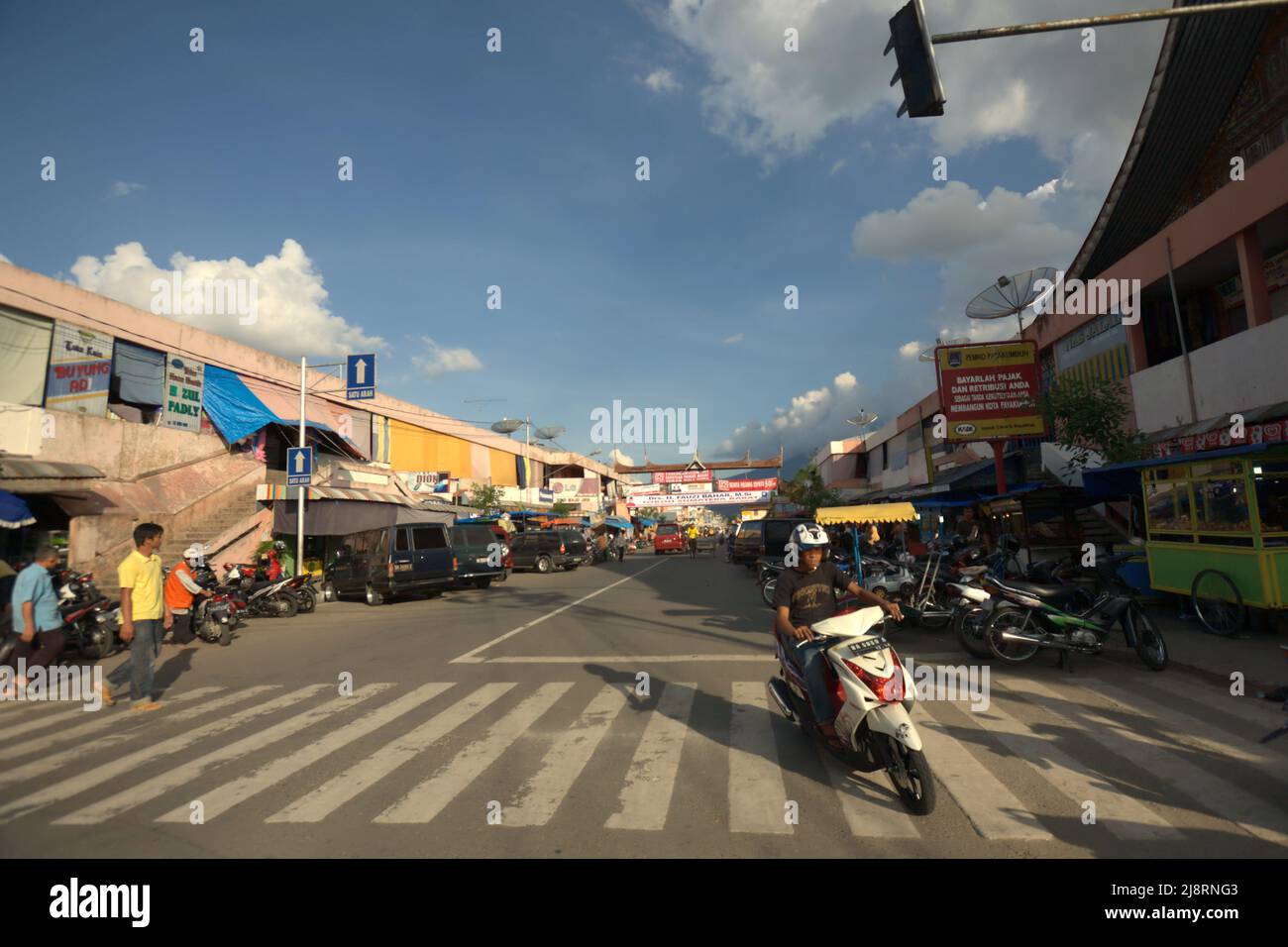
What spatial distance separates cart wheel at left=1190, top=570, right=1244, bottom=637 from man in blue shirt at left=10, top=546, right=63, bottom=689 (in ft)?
49.0

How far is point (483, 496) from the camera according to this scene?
35062 millimetres

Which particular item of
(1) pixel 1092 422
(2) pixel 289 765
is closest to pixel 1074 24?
(2) pixel 289 765

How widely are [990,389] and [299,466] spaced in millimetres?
19951

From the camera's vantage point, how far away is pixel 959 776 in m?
4.58

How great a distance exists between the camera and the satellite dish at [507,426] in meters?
42.1

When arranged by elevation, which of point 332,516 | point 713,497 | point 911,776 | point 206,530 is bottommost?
point 911,776

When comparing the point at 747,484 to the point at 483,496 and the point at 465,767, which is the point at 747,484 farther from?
the point at 465,767

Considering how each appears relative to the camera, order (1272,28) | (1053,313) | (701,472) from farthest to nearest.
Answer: (701,472) → (1053,313) → (1272,28)

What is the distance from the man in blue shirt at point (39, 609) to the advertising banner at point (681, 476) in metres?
69.5

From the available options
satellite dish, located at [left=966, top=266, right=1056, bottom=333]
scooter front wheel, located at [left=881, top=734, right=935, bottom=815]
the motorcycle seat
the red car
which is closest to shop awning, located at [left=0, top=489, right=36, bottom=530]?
scooter front wheel, located at [left=881, top=734, right=935, bottom=815]

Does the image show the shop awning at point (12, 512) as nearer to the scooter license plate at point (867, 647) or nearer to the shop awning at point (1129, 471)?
the scooter license plate at point (867, 647)
